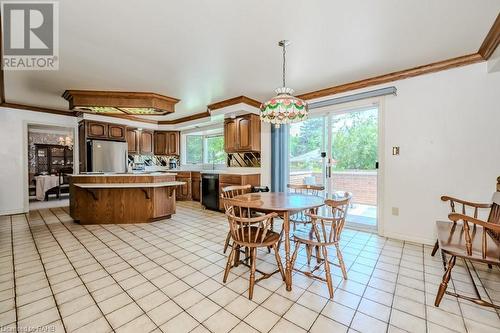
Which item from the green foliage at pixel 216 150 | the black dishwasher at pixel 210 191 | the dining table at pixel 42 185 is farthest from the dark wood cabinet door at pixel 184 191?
the dining table at pixel 42 185

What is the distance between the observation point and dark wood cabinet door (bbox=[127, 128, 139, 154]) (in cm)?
605

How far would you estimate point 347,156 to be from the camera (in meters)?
3.77

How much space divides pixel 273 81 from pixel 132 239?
325cm

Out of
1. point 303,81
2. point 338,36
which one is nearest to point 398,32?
point 338,36

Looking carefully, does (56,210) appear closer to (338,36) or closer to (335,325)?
(335,325)

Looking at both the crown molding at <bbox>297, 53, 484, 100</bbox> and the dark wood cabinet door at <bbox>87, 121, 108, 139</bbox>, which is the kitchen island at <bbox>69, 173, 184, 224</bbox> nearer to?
the dark wood cabinet door at <bbox>87, 121, 108, 139</bbox>

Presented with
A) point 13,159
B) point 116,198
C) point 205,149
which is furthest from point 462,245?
point 13,159

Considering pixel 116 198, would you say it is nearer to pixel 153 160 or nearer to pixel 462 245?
pixel 153 160

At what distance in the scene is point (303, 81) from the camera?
347cm

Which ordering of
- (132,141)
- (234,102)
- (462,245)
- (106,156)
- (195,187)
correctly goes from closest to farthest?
(462,245) < (234,102) < (106,156) < (132,141) < (195,187)

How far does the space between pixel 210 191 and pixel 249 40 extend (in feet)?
11.9

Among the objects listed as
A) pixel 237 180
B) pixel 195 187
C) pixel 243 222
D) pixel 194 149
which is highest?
pixel 194 149

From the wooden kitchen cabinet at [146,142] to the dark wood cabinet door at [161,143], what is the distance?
0.17 metres

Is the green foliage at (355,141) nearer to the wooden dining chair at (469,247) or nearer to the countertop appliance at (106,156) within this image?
the wooden dining chair at (469,247)
